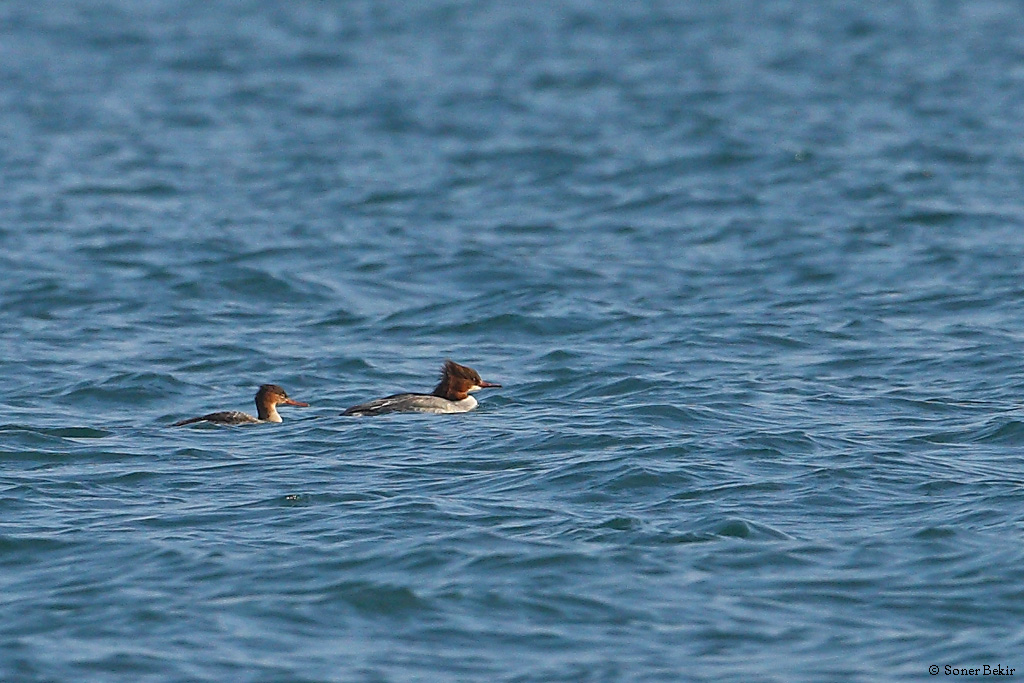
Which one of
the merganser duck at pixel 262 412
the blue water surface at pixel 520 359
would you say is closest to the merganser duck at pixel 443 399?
the blue water surface at pixel 520 359

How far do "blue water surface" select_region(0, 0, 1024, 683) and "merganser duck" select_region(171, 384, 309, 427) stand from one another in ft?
0.62

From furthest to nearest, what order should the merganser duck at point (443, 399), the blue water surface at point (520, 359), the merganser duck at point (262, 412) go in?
the merganser duck at point (443, 399) < the merganser duck at point (262, 412) < the blue water surface at point (520, 359)

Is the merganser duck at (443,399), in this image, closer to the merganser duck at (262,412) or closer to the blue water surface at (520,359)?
the blue water surface at (520,359)

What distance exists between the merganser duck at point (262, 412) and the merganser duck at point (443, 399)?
54 centimetres

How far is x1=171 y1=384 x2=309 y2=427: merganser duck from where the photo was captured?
13.3m

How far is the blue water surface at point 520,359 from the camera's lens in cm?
892

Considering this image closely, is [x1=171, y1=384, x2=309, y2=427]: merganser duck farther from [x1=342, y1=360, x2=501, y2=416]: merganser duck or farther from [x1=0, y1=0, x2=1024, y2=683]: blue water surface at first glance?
[x1=342, y1=360, x2=501, y2=416]: merganser duck

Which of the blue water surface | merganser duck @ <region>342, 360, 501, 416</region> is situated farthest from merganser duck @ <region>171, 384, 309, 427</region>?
merganser duck @ <region>342, 360, 501, 416</region>

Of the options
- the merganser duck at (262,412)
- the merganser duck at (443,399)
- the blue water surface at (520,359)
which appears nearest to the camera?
the blue water surface at (520,359)

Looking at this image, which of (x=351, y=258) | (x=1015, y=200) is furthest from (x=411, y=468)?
(x=1015, y=200)

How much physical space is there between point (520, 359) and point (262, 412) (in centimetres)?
311

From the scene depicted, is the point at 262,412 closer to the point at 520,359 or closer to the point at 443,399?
the point at 443,399

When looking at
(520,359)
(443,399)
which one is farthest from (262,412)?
(520,359)

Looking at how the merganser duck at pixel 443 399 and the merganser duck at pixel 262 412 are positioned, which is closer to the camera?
the merganser duck at pixel 262 412
